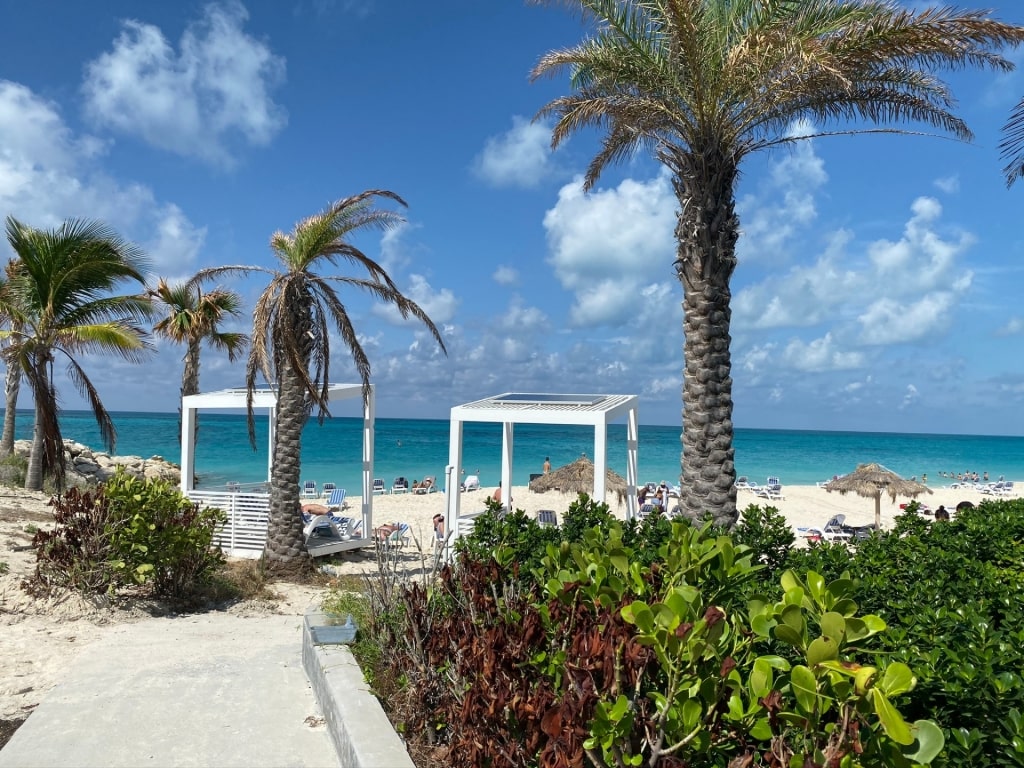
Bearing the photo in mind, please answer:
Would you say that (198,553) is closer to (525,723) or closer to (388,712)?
(388,712)

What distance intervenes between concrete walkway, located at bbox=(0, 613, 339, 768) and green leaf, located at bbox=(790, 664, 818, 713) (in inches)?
114

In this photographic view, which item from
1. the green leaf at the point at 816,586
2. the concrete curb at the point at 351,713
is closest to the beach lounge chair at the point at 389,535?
the concrete curb at the point at 351,713

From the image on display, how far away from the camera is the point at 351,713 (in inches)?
150

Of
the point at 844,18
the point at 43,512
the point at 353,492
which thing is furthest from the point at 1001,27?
the point at 353,492

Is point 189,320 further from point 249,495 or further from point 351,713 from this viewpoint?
point 351,713

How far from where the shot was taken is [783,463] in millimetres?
65188

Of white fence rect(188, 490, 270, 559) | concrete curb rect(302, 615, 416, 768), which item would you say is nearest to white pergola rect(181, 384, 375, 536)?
white fence rect(188, 490, 270, 559)

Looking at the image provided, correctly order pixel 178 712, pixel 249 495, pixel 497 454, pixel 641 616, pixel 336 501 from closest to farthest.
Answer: pixel 641 616 < pixel 178 712 < pixel 249 495 < pixel 336 501 < pixel 497 454

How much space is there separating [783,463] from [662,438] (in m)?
26.0

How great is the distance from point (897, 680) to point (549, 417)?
9379 millimetres

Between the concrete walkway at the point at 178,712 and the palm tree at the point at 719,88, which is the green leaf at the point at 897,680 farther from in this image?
the palm tree at the point at 719,88

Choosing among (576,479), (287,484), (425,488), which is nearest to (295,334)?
(287,484)

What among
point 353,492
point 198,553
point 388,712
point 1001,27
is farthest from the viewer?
point 353,492

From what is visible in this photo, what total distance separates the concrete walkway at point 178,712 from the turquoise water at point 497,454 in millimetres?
35733
